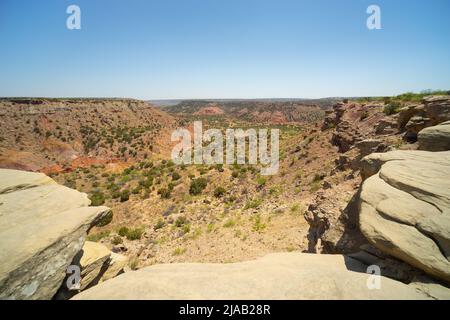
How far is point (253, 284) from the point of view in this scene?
14.1 ft

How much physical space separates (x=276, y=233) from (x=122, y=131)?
45082mm

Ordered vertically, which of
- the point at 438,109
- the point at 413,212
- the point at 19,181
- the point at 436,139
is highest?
the point at 438,109

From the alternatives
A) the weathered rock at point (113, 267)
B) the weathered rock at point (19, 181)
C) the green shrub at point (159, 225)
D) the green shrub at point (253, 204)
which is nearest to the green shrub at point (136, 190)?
the green shrub at point (159, 225)

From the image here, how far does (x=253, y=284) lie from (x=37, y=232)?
446 cm

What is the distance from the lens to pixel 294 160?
21.2 metres

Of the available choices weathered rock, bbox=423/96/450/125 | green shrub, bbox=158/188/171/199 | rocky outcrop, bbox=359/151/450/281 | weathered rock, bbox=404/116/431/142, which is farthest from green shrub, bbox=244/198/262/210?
weathered rock, bbox=423/96/450/125

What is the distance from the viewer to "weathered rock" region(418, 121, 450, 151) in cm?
701

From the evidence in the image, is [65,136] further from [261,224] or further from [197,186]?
[261,224]

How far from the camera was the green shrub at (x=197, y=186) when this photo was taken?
18.6m

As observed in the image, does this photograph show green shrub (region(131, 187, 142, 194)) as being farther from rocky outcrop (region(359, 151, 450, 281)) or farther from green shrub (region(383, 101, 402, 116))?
green shrub (region(383, 101, 402, 116))

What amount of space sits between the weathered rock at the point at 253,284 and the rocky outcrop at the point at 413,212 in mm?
604

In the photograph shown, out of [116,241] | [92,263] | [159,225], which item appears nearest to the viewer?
[92,263]

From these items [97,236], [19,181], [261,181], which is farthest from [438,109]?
[97,236]
